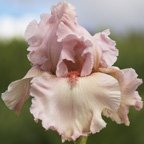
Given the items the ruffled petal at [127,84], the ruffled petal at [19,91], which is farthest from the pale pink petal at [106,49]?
the ruffled petal at [19,91]

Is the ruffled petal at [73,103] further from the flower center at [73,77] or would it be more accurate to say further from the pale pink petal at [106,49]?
the pale pink petal at [106,49]

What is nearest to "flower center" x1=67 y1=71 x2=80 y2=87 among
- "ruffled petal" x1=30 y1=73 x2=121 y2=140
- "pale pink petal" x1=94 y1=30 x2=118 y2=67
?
"ruffled petal" x1=30 y1=73 x2=121 y2=140

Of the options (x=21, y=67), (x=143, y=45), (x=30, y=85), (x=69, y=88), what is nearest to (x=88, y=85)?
(x=69, y=88)

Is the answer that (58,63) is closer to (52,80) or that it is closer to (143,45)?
(52,80)

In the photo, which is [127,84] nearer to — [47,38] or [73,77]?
[73,77]

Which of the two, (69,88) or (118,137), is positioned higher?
(69,88)

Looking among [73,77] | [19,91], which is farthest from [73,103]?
[19,91]

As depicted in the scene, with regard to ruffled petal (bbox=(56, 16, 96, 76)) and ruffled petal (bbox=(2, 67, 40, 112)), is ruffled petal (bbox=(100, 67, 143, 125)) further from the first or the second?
ruffled petal (bbox=(2, 67, 40, 112))
